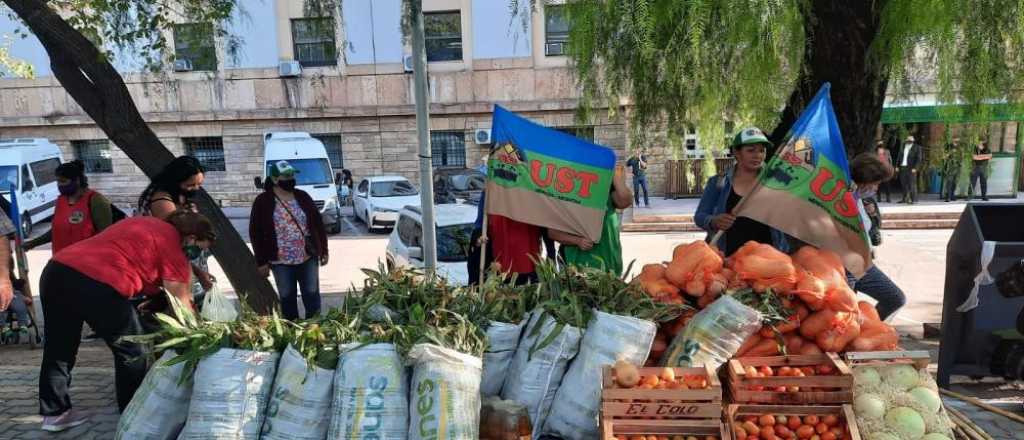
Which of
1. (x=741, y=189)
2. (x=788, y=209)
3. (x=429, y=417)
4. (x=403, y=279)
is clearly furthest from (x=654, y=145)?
(x=429, y=417)

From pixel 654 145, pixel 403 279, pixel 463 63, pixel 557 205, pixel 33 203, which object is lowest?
pixel 33 203

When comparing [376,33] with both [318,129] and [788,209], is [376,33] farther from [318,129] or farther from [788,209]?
[788,209]

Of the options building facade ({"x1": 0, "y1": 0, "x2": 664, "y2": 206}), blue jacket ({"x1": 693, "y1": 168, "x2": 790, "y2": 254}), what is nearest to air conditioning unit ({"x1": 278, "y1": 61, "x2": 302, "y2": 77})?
building facade ({"x1": 0, "y1": 0, "x2": 664, "y2": 206})

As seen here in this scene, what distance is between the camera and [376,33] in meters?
19.7

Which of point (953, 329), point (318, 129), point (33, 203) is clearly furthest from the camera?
point (318, 129)

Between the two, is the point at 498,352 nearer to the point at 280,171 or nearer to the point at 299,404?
the point at 299,404

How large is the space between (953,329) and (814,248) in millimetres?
1622

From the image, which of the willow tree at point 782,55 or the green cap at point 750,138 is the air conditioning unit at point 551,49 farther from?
the green cap at point 750,138

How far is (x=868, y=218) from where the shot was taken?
4.55 m

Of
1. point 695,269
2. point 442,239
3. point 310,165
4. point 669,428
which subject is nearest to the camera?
point 669,428

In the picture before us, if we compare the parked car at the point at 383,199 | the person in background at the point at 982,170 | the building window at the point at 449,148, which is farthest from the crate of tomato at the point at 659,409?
the building window at the point at 449,148

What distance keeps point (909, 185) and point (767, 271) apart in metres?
15.4

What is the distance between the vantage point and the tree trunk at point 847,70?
4.79m

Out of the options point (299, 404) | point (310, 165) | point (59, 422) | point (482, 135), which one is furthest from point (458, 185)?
point (299, 404)
